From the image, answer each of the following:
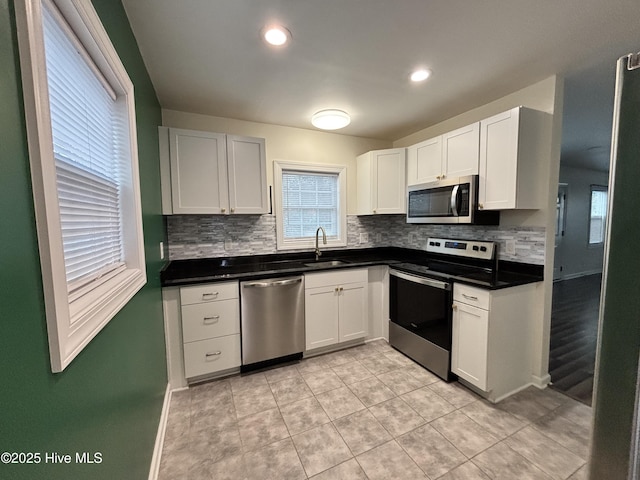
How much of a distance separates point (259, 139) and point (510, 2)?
2062mm

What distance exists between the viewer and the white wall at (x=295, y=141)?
269 centimetres

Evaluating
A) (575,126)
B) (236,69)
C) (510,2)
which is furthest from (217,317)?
(575,126)

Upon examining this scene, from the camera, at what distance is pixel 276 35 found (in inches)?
60.9

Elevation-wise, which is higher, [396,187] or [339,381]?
[396,187]

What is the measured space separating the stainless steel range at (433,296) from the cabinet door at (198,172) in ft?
6.54

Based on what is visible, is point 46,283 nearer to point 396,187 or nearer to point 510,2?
point 510,2

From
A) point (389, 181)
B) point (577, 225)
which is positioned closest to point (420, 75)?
point (389, 181)

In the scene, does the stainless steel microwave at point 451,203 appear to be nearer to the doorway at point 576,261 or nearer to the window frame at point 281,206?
the window frame at point 281,206

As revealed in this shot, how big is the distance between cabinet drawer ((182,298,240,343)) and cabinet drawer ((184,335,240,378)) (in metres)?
0.06

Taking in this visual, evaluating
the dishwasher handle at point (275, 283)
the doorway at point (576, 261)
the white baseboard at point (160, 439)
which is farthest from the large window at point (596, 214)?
the white baseboard at point (160, 439)

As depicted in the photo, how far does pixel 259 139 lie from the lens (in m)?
2.64

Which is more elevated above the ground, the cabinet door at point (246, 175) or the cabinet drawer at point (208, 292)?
the cabinet door at point (246, 175)

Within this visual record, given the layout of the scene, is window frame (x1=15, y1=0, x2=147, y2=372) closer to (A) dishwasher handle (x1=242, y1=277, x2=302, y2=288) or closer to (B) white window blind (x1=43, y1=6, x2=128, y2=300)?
(B) white window blind (x1=43, y1=6, x2=128, y2=300)

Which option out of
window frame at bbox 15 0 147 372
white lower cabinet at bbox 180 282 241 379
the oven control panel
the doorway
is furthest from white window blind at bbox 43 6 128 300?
the doorway
